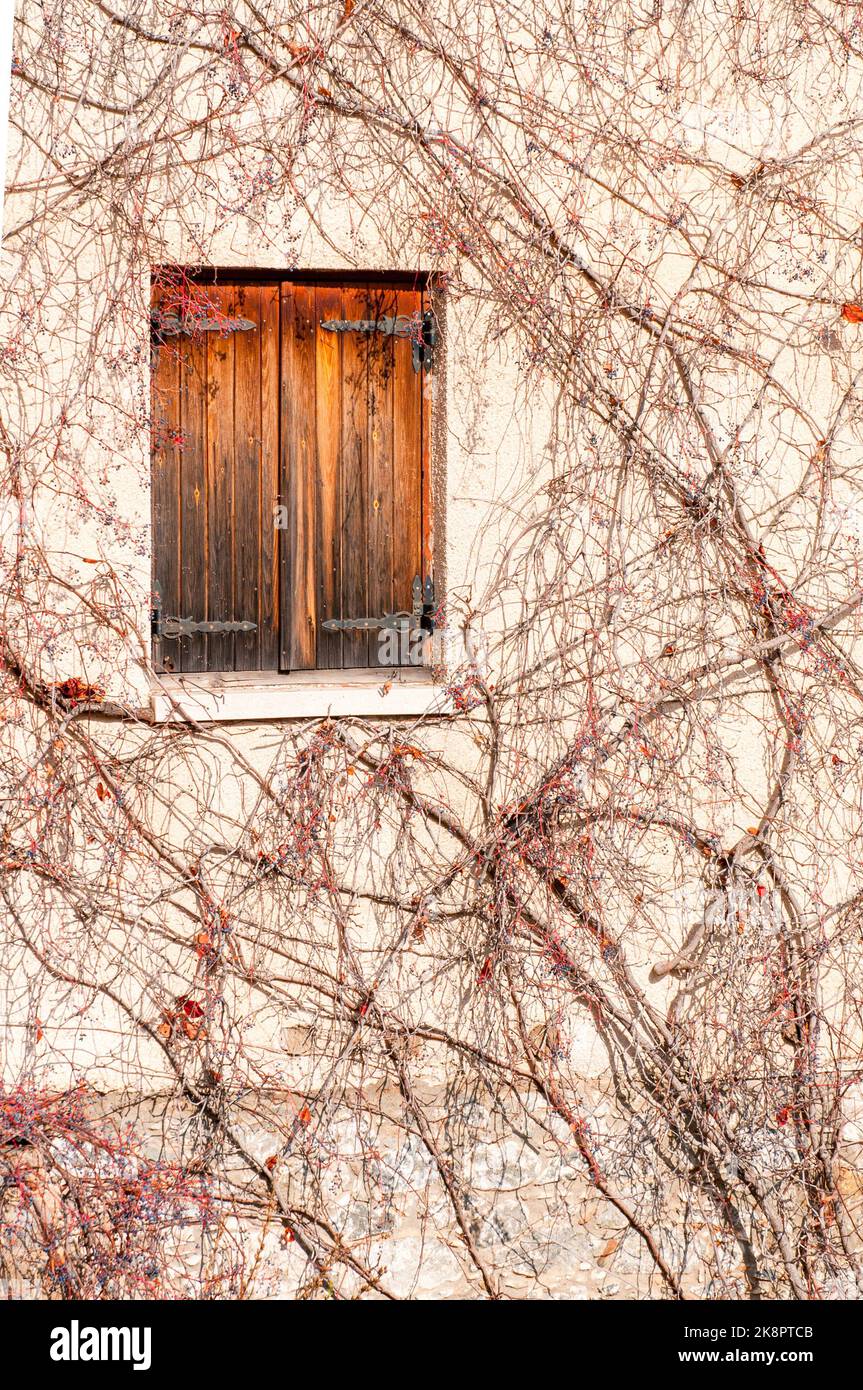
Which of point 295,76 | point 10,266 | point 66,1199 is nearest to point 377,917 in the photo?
point 66,1199

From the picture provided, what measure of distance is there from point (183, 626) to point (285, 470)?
0.59 m

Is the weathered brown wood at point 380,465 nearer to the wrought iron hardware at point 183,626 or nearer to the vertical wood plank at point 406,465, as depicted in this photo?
the vertical wood plank at point 406,465

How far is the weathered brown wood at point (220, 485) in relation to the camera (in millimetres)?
4016

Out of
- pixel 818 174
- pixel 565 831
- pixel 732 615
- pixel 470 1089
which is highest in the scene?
pixel 818 174

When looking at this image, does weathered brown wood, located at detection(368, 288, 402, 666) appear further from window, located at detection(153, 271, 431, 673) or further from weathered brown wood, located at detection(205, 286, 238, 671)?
weathered brown wood, located at detection(205, 286, 238, 671)

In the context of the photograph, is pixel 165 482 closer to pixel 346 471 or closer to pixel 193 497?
pixel 193 497

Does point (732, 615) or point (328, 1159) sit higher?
point (732, 615)

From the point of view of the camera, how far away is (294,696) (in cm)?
399

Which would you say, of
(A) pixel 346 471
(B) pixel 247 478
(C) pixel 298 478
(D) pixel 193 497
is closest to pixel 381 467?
(A) pixel 346 471

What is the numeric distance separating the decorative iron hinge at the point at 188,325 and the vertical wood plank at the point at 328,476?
10.5 inches

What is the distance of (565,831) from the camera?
4.18 metres

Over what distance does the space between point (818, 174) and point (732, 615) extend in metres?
1.47

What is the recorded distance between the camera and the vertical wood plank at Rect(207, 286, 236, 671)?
4016mm

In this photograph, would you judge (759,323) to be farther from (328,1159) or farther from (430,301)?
(328,1159)
